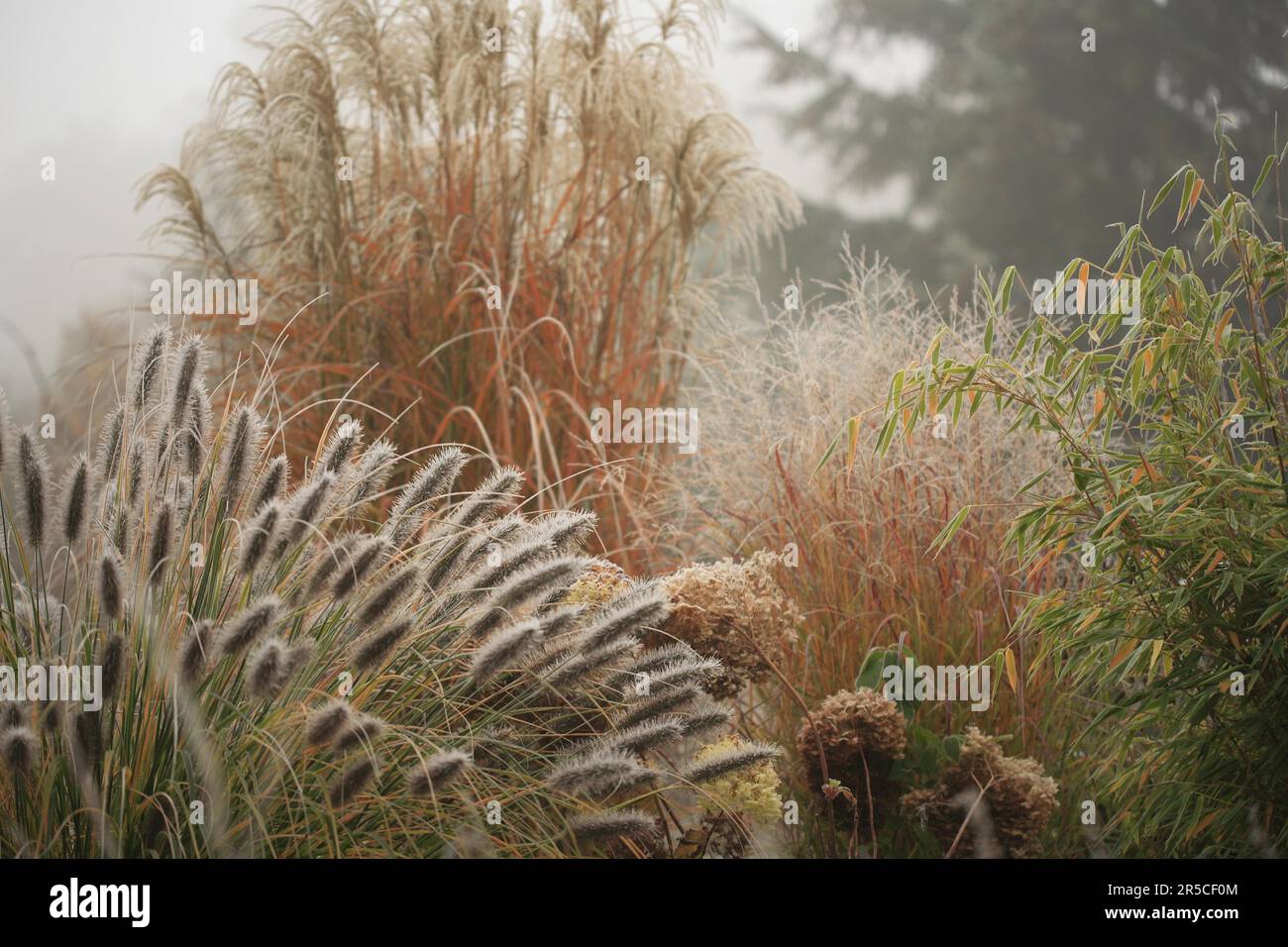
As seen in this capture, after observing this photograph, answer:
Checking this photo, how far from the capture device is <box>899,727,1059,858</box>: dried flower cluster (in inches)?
78.5

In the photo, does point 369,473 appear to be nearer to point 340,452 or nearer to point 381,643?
point 340,452

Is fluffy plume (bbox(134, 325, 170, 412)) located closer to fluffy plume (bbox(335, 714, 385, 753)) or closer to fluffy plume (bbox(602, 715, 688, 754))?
fluffy plume (bbox(335, 714, 385, 753))

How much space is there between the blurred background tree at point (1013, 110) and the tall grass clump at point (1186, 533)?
8490mm

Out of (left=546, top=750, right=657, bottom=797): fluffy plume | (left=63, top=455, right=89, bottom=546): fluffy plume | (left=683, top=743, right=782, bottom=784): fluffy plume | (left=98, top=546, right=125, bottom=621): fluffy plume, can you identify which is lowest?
(left=683, top=743, right=782, bottom=784): fluffy plume

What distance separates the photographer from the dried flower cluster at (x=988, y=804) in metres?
2.00

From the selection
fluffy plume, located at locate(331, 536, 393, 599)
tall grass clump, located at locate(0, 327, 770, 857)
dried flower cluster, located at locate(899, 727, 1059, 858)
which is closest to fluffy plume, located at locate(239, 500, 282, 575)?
tall grass clump, located at locate(0, 327, 770, 857)

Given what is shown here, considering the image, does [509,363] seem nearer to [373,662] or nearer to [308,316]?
[308,316]

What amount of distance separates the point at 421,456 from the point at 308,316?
2.05ft

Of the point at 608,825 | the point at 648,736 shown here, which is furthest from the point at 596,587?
the point at 608,825

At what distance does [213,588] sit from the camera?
1.70 metres

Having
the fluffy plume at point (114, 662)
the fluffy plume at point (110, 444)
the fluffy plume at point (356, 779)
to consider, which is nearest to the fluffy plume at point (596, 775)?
the fluffy plume at point (356, 779)

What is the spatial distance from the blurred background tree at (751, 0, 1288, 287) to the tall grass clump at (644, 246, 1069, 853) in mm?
7847

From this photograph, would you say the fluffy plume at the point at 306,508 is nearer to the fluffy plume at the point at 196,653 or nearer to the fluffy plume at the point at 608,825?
the fluffy plume at the point at 196,653

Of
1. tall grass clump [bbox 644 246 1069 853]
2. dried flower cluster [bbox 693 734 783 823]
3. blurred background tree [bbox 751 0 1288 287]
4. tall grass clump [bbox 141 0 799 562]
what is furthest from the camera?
blurred background tree [bbox 751 0 1288 287]
